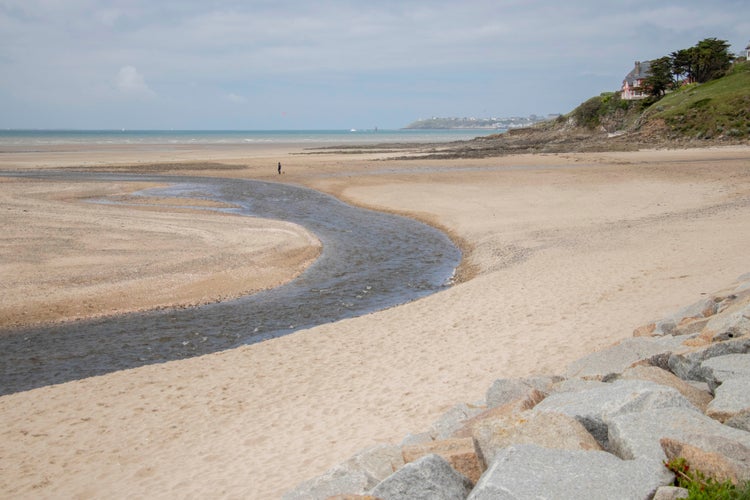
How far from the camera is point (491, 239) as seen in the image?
23984 millimetres

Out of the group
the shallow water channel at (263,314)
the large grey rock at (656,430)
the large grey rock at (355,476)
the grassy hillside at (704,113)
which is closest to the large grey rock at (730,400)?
the large grey rock at (656,430)

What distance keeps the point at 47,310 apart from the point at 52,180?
36.7 meters

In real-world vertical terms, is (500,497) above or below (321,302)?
above

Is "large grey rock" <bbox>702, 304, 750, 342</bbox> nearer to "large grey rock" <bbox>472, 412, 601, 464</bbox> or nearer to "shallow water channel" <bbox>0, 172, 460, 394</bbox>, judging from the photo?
"large grey rock" <bbox>472, 412, 601, 464</bbox>

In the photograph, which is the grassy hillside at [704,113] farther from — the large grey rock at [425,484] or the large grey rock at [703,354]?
the large grey rock at [425,484]

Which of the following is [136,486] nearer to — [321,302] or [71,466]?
[71,466]

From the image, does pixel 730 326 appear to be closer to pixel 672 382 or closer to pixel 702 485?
pixel 672 382

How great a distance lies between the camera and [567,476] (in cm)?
438

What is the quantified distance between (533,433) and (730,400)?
192cm

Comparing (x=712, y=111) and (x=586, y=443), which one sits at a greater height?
(x=712, y=111)

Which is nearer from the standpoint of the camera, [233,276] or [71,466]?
[71,466]

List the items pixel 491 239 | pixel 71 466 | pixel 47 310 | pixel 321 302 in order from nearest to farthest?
pixel 71 466 < pixel 47 310 < pixel 321 302 < pixel 491 239

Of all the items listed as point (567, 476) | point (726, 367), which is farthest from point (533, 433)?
point (726, 367)

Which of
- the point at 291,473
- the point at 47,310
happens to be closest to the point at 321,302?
the point at 47,310
